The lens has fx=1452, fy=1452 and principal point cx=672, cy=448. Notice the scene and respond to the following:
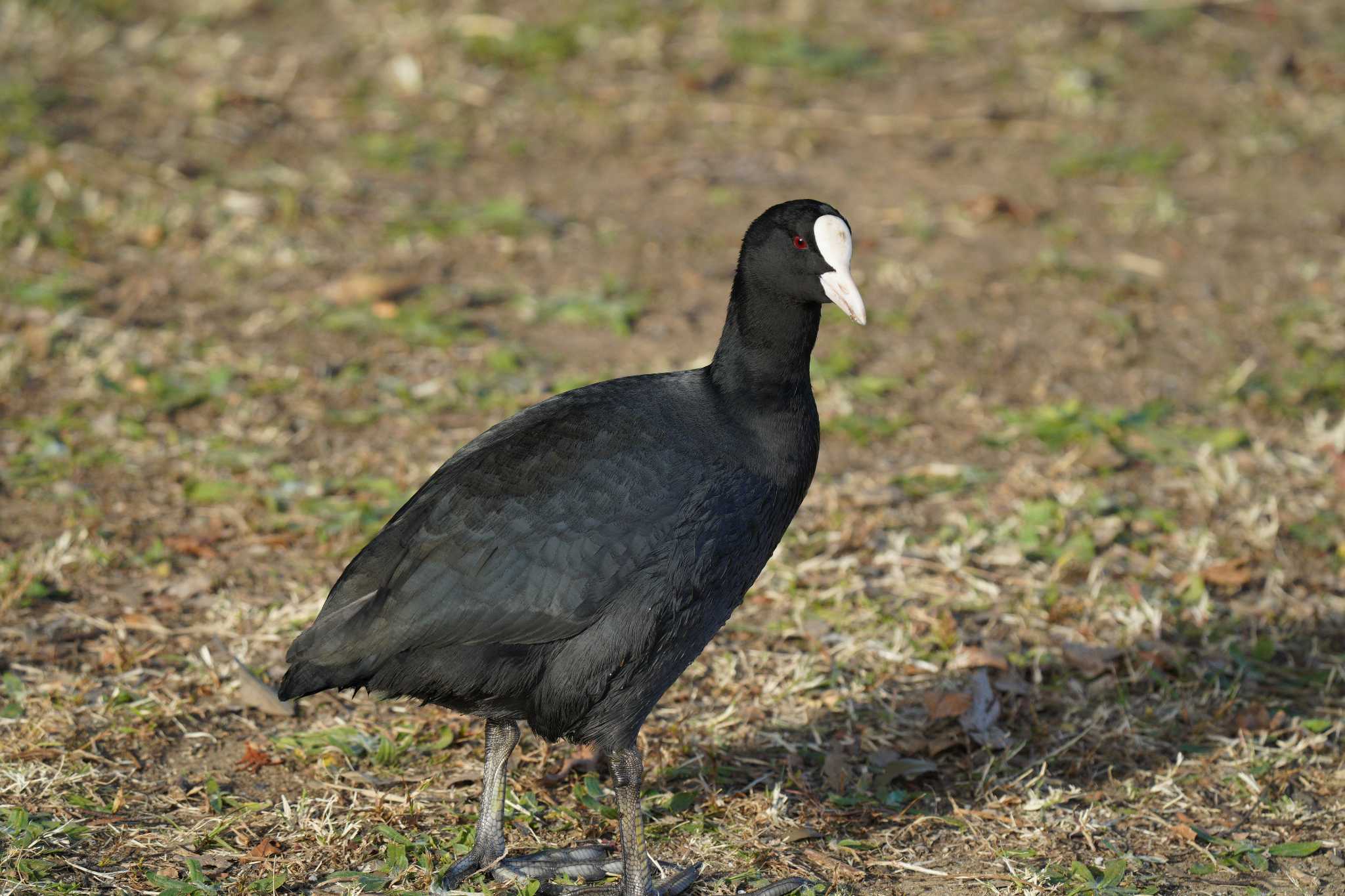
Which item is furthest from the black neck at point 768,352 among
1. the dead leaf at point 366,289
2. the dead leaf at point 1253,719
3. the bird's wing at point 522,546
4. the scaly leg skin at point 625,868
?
the dead leaf at point 366,289

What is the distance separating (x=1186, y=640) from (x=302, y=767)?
8.89 feet

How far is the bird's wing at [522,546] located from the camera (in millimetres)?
3270

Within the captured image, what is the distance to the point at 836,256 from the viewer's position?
352 cm

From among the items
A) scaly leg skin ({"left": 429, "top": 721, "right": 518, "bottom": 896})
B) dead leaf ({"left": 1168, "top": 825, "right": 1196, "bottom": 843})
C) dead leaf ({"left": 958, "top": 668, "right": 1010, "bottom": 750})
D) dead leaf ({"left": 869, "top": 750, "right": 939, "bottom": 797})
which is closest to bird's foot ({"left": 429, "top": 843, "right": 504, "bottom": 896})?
scaly leg skin ({"left": 429, "top": 721, "right": 518, "bottom": 896})

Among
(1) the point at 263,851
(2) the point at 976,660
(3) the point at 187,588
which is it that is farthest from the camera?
(3) the point at 187,588

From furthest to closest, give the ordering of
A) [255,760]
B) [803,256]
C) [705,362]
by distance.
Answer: [705,362]
[255,760]
[803,256]

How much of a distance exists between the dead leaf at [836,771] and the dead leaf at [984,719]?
1.21 feet

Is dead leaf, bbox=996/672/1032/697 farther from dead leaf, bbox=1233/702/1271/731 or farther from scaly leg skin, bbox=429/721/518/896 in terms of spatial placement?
scaly leg skin, bbox=429/721/518/896

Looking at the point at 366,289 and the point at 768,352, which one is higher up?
the point at 768,352

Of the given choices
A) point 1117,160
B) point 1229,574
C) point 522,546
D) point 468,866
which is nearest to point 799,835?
point 468,866

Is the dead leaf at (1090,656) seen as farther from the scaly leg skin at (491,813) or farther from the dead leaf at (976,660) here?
the scaly leg skin at (491,813)

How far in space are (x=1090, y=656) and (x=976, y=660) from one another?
1.21 ft

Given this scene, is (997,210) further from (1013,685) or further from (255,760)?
(255,760)

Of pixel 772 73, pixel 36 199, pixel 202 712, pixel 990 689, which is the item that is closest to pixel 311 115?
pixel 36 199
